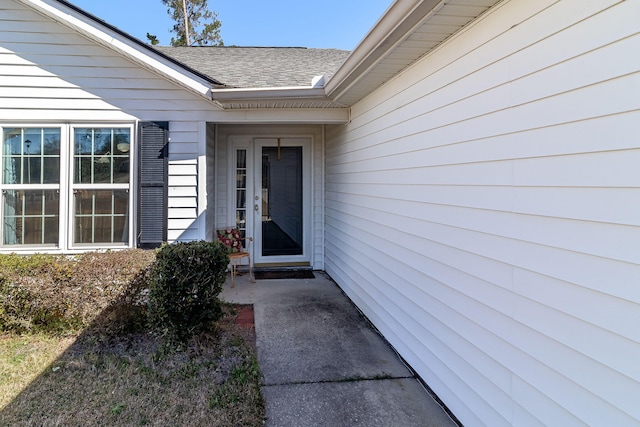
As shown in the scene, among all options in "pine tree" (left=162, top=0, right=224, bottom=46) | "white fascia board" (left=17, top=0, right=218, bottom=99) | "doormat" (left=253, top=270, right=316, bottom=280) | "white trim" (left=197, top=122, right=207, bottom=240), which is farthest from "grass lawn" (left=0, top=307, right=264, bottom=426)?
"pine tree" (left=162, top=0, right=224, bottom=46)

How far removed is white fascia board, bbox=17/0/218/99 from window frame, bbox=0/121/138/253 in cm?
75

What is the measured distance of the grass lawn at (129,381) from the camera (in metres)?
2.37

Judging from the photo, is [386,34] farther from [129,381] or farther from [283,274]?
[283,274]

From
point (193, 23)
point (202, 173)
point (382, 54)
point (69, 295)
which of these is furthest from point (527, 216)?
point (193, 23)

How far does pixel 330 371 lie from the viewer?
3.05m

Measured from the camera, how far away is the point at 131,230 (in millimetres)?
4539

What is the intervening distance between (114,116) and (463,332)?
14.4 ft

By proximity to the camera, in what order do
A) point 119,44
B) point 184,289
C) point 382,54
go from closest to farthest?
point 382,54 < point 184,289 < point 119,44

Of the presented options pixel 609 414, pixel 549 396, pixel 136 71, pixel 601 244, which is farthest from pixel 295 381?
pixel 136 71

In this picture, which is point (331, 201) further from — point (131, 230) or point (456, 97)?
point (456, 97)

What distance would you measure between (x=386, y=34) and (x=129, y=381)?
310cm

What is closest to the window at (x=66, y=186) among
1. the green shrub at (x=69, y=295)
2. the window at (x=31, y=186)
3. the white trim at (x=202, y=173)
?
the window at (x=31, y=186)

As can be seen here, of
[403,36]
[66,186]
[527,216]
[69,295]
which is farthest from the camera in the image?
[66,186]

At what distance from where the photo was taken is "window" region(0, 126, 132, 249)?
14.4 feet
